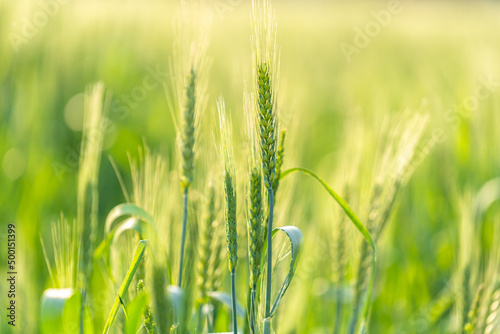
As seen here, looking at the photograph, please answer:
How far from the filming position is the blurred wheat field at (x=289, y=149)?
1317mm

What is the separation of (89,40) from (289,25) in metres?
4.68

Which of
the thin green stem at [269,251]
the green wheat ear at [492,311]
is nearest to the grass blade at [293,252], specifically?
the thin green stem at [269,251]

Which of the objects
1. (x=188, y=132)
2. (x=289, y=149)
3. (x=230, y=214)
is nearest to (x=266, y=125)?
(x=230, y=214)

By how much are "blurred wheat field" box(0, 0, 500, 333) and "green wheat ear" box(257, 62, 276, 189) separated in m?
0.04

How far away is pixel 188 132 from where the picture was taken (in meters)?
0.99

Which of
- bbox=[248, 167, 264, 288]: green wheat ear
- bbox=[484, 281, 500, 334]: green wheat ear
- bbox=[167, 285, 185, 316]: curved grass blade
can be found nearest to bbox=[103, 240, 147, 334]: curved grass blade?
bbox=[167, 285, 185, 316]: curved grass blade

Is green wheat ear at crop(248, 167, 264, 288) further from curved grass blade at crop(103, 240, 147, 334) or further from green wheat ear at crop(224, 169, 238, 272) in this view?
curved grass blade at crop(103, 240, 147, 334)

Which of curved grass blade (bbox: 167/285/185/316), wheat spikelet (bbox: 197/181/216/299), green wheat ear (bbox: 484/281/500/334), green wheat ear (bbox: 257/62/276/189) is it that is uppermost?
green wheat ear (bbox: 257/62/276/189)

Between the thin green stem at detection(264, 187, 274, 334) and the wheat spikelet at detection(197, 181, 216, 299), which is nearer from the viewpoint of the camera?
the thin green stem at detection(264, 187, 274, 334)

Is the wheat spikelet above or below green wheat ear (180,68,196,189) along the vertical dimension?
below

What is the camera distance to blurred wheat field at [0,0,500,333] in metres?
1.32

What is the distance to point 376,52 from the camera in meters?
6.44

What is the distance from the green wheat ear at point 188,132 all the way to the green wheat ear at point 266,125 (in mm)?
223

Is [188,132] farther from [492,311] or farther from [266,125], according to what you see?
[492,311]
